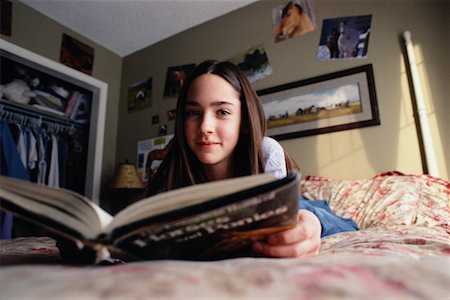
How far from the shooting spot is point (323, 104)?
5.52 feet

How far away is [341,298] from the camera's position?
19 centimetres

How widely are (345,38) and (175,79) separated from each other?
4.48ft

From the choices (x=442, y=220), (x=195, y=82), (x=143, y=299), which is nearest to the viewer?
(x=143, y=299)

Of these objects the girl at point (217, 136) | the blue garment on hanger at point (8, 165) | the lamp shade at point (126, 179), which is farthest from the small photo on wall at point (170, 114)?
the girl at point (217, 136)

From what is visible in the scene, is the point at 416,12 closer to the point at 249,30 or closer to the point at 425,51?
the point at 425,51

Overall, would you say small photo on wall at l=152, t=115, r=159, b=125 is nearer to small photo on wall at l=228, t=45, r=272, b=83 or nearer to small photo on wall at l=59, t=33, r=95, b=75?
small photo on wall at l=59, t=33, r=95, b=75

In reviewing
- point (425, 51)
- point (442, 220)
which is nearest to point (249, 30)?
point (425, 51)

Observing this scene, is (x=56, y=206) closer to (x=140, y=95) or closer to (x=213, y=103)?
(x=213, y=103)

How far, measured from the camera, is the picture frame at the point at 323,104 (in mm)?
1576

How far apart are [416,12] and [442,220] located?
3.83ft

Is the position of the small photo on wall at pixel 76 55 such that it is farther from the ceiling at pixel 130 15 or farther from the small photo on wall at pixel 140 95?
the small photo on wall at pixel 140 95

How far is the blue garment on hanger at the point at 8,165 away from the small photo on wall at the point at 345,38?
2.12 meters

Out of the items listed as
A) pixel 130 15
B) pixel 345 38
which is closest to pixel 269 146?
pixel 345 38

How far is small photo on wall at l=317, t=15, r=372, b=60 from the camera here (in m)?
1.64
